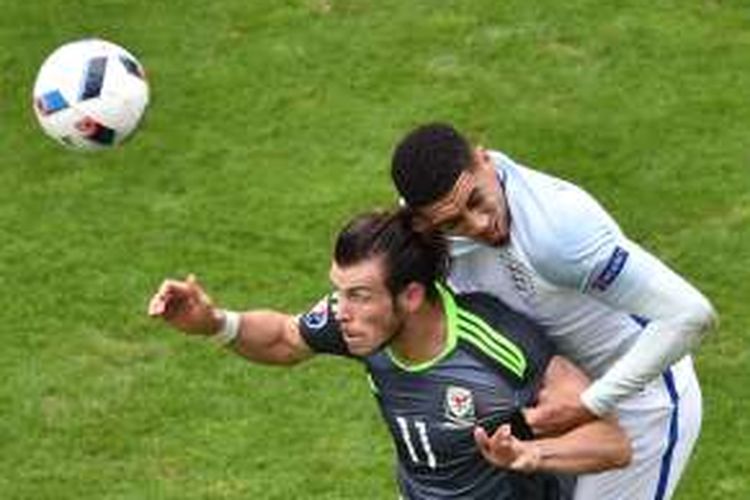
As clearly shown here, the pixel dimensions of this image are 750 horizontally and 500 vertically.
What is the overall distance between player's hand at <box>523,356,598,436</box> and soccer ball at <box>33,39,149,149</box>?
4.26m

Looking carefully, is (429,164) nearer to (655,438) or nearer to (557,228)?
(557,228)

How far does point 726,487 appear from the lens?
951cm

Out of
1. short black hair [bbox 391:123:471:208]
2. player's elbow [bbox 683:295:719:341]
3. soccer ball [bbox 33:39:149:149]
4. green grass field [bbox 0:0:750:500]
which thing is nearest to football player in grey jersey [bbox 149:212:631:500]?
short black hair [bbox 391:123:471:208]

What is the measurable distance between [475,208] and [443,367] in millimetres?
568

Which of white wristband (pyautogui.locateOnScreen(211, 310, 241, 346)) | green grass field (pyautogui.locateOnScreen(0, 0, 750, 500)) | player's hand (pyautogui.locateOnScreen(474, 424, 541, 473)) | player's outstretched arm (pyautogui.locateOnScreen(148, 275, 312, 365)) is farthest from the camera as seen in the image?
green grass field (pyautogui.locateOnScreen(0, 0, 750, 500))

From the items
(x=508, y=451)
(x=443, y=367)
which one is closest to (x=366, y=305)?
(x=443, y=367)

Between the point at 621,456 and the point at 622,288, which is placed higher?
the point at 622,288

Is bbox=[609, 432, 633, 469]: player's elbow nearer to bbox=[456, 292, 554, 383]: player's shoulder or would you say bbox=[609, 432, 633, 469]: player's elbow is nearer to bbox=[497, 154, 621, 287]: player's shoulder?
bbox=[456, 292, 554, 383]: player's shoulder

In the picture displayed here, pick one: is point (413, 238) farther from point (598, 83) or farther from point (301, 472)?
point (598, 83)

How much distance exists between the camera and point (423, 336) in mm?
6148

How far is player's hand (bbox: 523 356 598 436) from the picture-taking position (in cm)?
611

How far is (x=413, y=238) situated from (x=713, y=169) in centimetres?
723

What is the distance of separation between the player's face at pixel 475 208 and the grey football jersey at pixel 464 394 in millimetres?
247

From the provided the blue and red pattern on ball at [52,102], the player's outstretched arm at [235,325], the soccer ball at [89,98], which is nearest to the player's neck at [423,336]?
the player's outstretched arm at [235,325]
